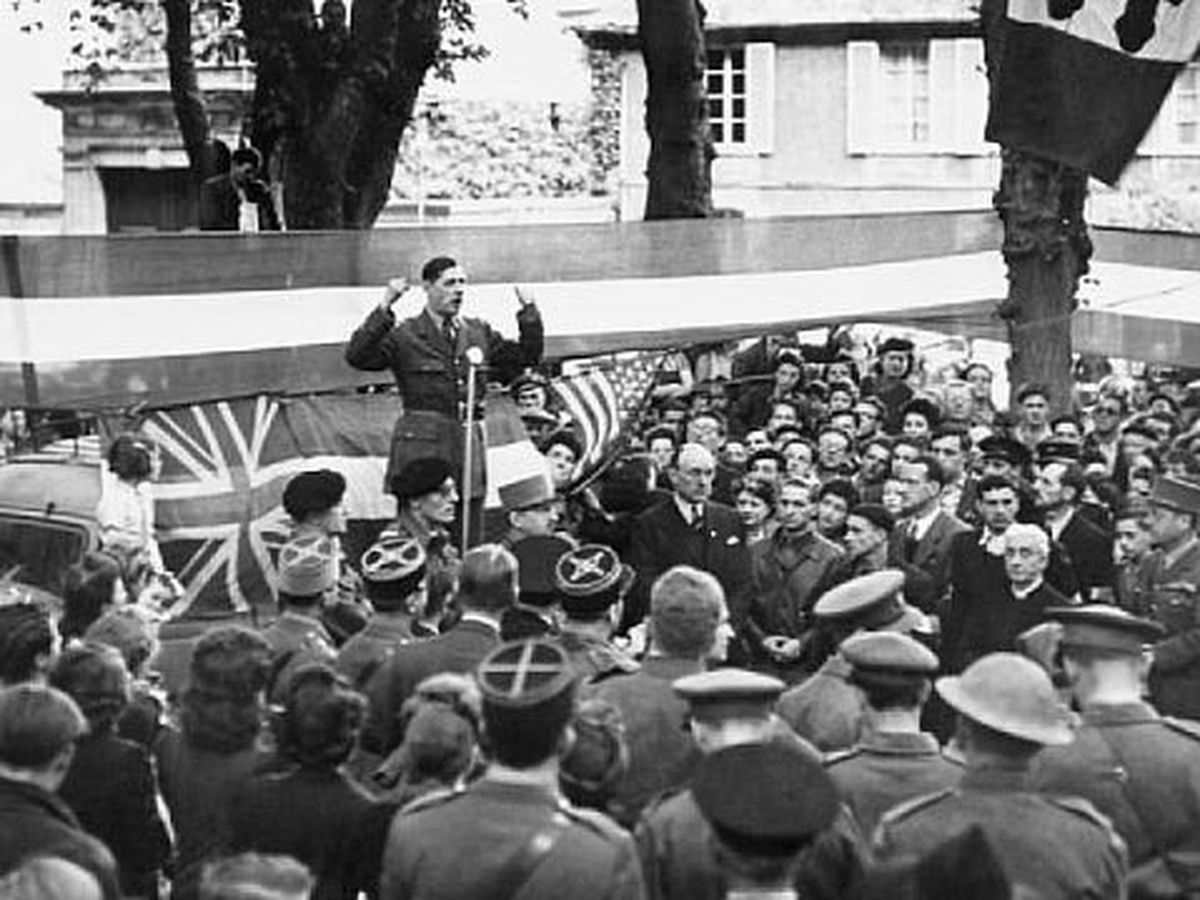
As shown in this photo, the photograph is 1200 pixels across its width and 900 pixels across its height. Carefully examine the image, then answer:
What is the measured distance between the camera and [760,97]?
1672 inches

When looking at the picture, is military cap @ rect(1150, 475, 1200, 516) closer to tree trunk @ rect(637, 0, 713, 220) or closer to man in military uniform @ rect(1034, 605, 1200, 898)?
man in military uniform @ rect(1034, 605, 1200, 898)

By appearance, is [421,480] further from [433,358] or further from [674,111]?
[674,111]

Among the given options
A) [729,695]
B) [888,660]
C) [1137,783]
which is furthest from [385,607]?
[1137,783]

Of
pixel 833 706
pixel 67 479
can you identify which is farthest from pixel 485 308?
pixel 833 706

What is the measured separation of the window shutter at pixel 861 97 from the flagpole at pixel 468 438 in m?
30.4

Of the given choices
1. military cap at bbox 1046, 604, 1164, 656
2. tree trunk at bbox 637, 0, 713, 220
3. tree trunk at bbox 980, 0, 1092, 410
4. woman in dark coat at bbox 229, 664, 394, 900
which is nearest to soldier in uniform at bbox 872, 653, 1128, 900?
military cap at bbox 1046, 604, 1164, 656

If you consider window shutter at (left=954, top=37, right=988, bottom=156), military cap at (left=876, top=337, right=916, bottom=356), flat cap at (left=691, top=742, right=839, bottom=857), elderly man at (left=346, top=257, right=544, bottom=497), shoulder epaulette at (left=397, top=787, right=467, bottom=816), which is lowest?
shoulder epaulette at (left=397, top=787, right=467, bottom=816)

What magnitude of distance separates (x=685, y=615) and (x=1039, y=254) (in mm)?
8844

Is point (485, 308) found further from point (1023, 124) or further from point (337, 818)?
point (337, 818)

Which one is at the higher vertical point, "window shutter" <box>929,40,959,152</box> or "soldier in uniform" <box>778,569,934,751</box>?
"window shutter" <box>929,40,959,152</box>

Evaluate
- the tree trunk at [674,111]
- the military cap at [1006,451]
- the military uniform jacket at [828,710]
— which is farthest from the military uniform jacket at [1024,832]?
the tree trunk at [674,111]

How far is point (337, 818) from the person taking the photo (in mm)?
6562

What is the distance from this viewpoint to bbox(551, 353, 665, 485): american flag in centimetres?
1412

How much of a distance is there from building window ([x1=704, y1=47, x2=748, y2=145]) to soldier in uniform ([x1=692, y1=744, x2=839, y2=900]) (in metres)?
37.8
